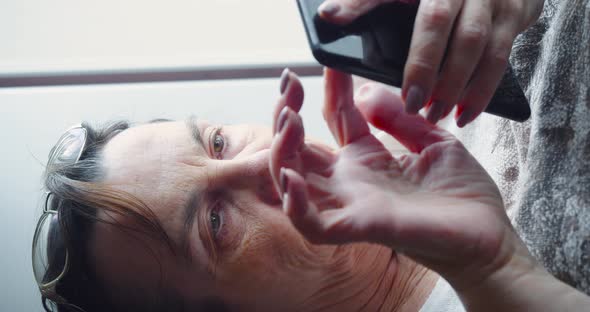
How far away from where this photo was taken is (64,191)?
0.78 m

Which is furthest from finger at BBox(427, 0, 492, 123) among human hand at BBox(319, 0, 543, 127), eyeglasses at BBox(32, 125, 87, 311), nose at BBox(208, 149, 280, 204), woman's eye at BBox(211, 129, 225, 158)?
eyeglasses at BBox(32, 125, 87, 311)

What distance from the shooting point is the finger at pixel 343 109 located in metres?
0.57

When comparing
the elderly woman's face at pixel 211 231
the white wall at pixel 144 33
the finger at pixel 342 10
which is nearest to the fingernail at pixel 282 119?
the finger at pixel 342 10

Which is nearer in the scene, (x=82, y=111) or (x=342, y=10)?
(x=342, y=10)

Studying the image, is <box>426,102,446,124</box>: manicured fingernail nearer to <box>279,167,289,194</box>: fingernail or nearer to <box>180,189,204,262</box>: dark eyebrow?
<box>279,167,289,194</box>: fingernail

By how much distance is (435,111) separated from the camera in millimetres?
528

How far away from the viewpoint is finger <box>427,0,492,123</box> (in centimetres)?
51

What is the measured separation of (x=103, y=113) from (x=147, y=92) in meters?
0.12

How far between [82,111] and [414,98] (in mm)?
983

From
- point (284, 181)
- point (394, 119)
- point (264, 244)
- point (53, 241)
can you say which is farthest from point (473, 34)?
point (53, 241)

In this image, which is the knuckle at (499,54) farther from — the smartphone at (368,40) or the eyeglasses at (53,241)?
the eyeglasses at (53,241)

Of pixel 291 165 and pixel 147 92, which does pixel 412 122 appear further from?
pixel 147 92

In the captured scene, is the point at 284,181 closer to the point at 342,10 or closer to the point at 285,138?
the point at 285,138

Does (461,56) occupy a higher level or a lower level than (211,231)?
higher
